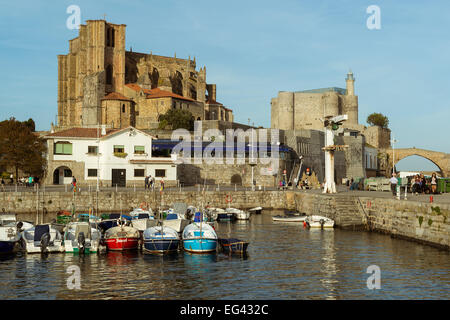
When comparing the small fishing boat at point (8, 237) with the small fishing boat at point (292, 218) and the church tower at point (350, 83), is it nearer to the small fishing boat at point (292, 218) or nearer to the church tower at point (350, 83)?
the small fishing boat at point (292, 218)

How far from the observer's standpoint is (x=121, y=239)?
31.2 m

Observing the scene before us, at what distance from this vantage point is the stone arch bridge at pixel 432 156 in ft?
398

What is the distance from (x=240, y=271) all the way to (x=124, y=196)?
104 feet

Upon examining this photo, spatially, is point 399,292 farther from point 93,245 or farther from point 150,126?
point 150,126

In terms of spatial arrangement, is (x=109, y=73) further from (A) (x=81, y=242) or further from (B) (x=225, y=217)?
(A) (x=81, y=242)

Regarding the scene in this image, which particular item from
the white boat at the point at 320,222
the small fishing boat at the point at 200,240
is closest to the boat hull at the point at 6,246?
the small fishing boat at the point at 200,240

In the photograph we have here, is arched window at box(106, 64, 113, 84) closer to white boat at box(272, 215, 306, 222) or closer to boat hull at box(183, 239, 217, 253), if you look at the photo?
white boat at box(272, 215, 306, 222)

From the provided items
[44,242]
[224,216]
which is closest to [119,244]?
[44,242]

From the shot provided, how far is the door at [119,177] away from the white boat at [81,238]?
3299 centimetres

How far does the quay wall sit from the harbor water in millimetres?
1504

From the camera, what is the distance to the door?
213 feet

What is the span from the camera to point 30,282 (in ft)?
74.3

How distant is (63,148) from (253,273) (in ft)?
149

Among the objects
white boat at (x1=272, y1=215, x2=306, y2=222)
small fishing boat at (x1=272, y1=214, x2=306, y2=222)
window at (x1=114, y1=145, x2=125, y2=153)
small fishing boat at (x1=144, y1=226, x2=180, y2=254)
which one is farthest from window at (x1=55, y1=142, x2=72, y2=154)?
small fishing boat at (x1=144, y1=226, x2=180, y2=254)
